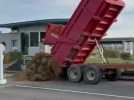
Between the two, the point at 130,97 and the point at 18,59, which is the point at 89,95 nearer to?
the point at 130,97

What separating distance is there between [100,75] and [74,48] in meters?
2.42

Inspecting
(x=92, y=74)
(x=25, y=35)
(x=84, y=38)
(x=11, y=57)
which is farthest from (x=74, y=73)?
(x=25, y=35)

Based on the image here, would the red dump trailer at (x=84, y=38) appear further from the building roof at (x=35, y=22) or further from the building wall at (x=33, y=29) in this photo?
the building wall at (x=33, y=29)

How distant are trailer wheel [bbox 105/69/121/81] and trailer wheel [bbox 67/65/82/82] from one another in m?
1.34

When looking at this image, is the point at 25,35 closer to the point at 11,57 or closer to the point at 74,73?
A: the point at 11,57

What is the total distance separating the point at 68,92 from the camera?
1638cm

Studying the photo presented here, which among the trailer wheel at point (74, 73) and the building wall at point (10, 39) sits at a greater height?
the building wall at point (10, 39)

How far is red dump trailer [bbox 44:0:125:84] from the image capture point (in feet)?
66.4

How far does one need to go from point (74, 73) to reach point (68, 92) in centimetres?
456

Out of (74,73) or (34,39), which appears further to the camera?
(34,39)

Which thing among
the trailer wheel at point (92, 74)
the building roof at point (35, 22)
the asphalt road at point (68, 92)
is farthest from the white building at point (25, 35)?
the asphalt road at point (68, 92)

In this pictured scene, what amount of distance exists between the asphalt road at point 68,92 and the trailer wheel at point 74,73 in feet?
2.40

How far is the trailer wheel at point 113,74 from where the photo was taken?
20812 millimetres

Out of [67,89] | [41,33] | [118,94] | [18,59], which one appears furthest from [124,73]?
[41,33]
